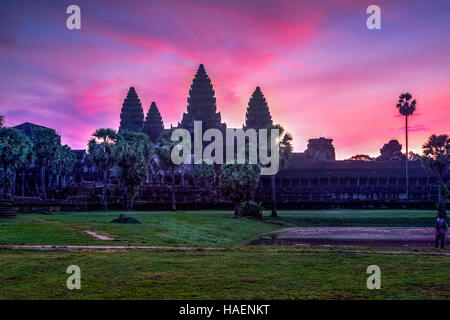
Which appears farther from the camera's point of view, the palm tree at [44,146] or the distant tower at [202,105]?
the distant tower at [202,105]

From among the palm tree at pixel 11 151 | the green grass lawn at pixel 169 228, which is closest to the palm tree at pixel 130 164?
the palm tree at pixel 11 151

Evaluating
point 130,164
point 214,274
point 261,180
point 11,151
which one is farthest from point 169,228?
point 261,180

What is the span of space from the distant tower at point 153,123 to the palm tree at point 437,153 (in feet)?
241

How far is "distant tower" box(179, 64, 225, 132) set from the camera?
125500 mm

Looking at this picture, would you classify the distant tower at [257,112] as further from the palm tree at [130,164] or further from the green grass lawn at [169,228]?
the green grass lawn at [169,228]

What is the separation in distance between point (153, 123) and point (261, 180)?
47.2 meters

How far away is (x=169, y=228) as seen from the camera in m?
35.6

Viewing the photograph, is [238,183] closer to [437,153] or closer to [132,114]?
[437,153]

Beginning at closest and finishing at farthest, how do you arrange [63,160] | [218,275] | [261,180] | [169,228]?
[218,275] < [169,228] < [63,160] < [261,180]

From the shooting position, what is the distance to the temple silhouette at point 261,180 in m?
73.3

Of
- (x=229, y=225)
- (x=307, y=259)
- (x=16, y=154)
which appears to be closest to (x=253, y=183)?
(x=229, y=225)

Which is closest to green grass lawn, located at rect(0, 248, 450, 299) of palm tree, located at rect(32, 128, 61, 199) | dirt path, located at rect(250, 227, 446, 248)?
dirt path, located at rect(250, 227, 446, 248)

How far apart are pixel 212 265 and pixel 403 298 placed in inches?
263
